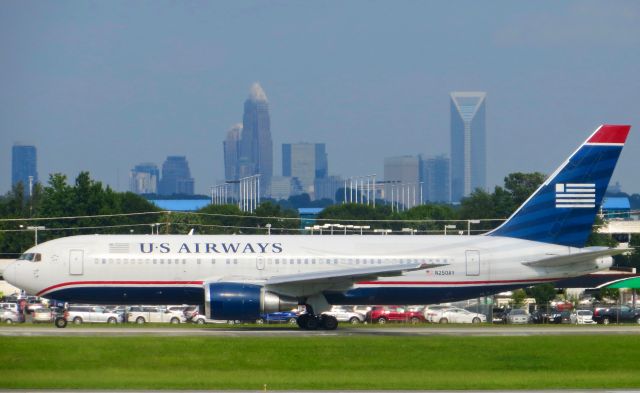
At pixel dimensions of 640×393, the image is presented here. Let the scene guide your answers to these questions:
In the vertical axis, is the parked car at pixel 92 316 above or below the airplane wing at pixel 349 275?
below

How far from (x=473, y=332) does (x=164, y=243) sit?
13.4 meters

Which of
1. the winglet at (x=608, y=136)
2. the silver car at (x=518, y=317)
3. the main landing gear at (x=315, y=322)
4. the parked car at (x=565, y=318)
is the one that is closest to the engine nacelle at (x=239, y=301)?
the main landing gear at (x=315, y=322)

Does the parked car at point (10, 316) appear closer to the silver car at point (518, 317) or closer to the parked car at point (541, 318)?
the silver car at point (518, 317)

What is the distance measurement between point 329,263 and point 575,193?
38.2 feet

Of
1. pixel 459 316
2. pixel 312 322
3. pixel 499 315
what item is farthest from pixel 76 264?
pixel 499 315

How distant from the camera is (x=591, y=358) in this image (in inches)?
1543

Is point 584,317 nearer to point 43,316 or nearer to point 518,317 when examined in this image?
point 518,317

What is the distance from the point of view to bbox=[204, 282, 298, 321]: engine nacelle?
1882 inches

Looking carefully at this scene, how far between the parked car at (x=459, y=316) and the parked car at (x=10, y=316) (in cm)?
2465

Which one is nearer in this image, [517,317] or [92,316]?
[517,317]

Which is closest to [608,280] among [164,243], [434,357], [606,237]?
[164,243]

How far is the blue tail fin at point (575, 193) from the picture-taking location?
53.3m

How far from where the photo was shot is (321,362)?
1475 inches

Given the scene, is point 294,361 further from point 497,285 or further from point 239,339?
point 497,285
